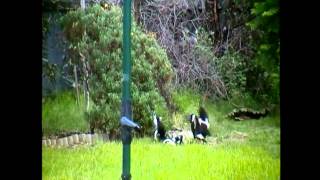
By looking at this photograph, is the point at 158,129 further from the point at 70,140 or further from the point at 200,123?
the point at 70,140

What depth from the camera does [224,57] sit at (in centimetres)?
251

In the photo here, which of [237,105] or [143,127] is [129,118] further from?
[237,105]

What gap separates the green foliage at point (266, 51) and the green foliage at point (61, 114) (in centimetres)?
83

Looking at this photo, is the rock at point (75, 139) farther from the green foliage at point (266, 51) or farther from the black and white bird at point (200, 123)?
the green foliage at point (266, 51)

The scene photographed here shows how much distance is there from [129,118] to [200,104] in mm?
336

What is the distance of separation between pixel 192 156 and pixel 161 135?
0.56 feet

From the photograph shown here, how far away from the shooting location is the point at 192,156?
97.6 inches

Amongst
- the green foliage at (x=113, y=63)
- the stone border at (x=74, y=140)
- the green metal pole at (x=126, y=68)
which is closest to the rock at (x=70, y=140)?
the stone border at (x=74, y=140)

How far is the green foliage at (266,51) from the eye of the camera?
248 cm

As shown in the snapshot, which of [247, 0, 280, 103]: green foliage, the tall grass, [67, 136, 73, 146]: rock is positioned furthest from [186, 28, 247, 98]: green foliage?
[67, 136, 73, 146]: rock

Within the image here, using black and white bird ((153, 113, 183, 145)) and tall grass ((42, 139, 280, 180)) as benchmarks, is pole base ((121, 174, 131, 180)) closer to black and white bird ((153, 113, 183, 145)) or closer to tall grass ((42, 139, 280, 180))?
tall grass ((42, 139, 280, 180))

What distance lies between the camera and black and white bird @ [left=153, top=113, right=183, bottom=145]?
2500 mm
